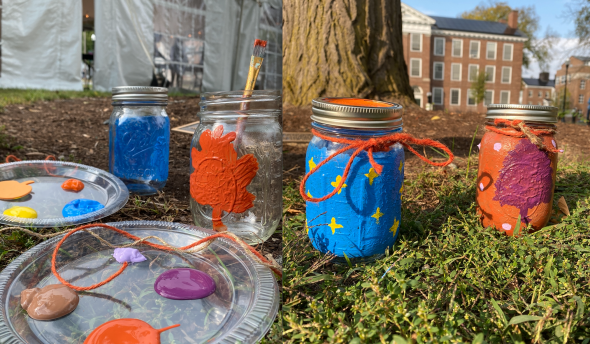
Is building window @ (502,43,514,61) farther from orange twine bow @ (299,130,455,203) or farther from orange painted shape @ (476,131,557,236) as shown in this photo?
orange twine bow @ (299,130,455,203)

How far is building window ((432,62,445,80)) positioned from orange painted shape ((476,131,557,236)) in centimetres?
4161

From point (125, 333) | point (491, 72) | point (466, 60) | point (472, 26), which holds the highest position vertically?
point (472, 26)

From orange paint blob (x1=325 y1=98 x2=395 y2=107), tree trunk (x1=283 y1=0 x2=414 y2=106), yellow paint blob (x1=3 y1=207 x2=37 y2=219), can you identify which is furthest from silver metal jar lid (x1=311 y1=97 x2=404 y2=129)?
tree trunk (x1=283 y1=0 x2=414 y2=106)

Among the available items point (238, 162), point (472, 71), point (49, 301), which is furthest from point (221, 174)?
point (472, 71)

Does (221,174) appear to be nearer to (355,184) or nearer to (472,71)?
(355,184)

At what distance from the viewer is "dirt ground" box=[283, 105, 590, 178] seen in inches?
119

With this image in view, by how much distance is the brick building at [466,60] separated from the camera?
3966 centimetres

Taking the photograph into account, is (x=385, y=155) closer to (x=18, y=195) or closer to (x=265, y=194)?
(x=265, y=194)

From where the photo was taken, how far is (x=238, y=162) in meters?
1.46

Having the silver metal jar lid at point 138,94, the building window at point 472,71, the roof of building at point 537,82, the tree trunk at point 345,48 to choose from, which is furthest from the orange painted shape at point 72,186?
the roof of building at point 537,82

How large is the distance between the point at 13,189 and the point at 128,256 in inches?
31.7

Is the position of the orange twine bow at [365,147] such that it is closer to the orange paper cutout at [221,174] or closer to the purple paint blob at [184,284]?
the orange paper cutout at [221,174]

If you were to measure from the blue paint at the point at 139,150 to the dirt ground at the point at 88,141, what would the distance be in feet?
0.32

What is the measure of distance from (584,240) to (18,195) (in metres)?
2.16
